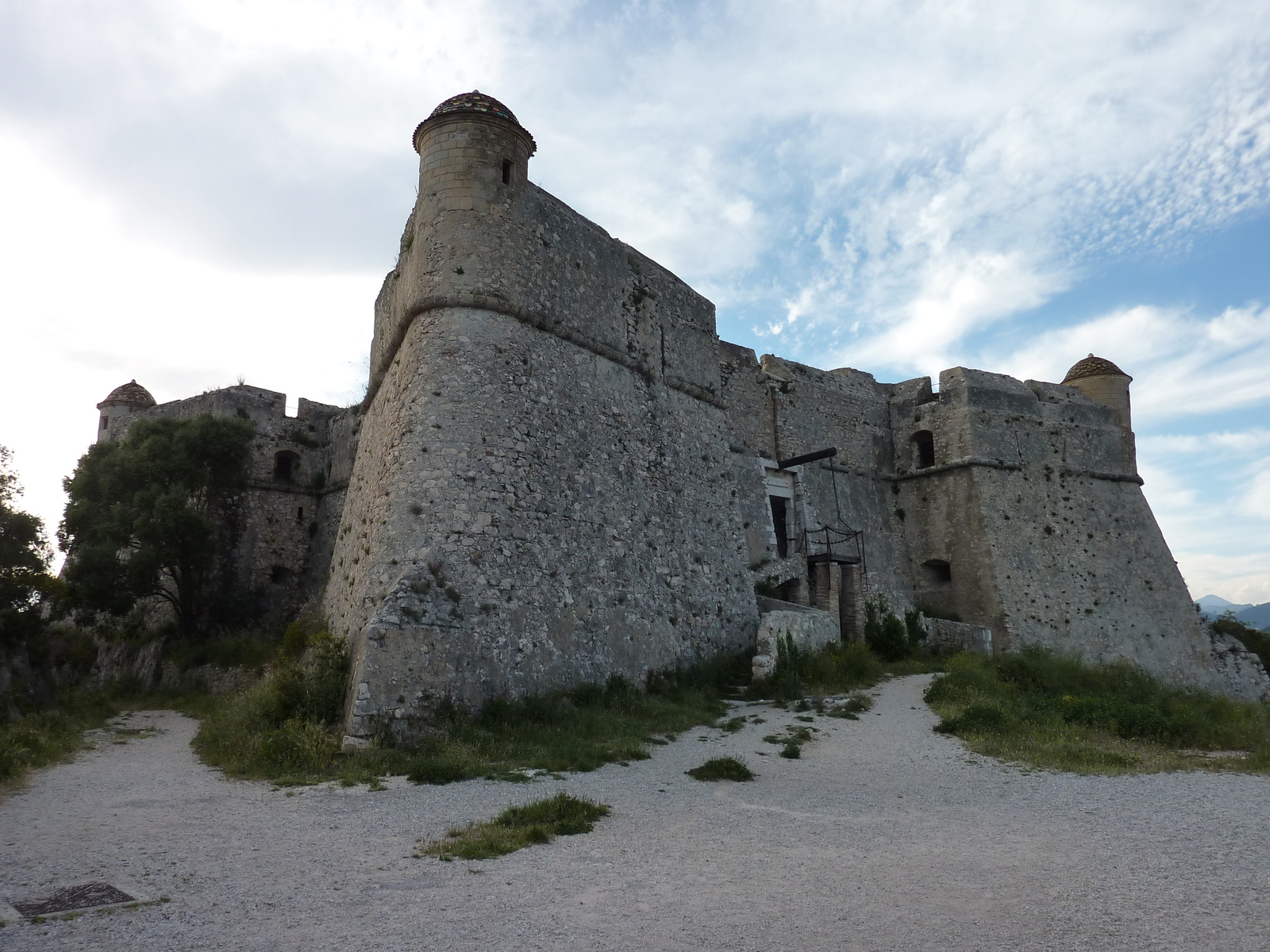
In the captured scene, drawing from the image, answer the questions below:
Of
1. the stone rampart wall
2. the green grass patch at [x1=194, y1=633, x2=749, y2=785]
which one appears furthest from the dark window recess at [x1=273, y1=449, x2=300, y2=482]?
the green grass patch at [x1=194, y1=633, x2=749, y2=785]

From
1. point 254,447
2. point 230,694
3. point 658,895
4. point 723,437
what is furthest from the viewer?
point 254,447

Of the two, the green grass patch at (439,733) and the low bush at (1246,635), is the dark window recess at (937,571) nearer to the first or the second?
the low bush at (1246,635)

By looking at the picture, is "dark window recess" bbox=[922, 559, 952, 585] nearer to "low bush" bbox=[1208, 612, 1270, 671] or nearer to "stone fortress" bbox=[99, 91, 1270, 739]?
"stone fortress" bbox=[99, 91, 1270, 739]

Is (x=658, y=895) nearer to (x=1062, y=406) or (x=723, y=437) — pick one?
(x=723, y=437)

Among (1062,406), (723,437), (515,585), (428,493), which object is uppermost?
(1062,406)

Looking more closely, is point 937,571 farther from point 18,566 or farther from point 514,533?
point 18,566

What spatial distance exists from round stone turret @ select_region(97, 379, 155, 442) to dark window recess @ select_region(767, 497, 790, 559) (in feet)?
59.9

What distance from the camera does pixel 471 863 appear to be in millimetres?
5730

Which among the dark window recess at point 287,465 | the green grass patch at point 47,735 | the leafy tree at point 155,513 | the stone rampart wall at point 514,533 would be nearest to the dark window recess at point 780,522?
the stone rampart wall at point 514,533

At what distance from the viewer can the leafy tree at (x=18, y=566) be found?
45.3ft

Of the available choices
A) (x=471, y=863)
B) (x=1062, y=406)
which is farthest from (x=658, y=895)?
(x=1062, y=406)

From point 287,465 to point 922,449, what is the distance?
18872mm

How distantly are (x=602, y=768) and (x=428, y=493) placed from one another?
16.0 ft

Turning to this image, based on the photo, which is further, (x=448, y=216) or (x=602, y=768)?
(x=448, y=216)
